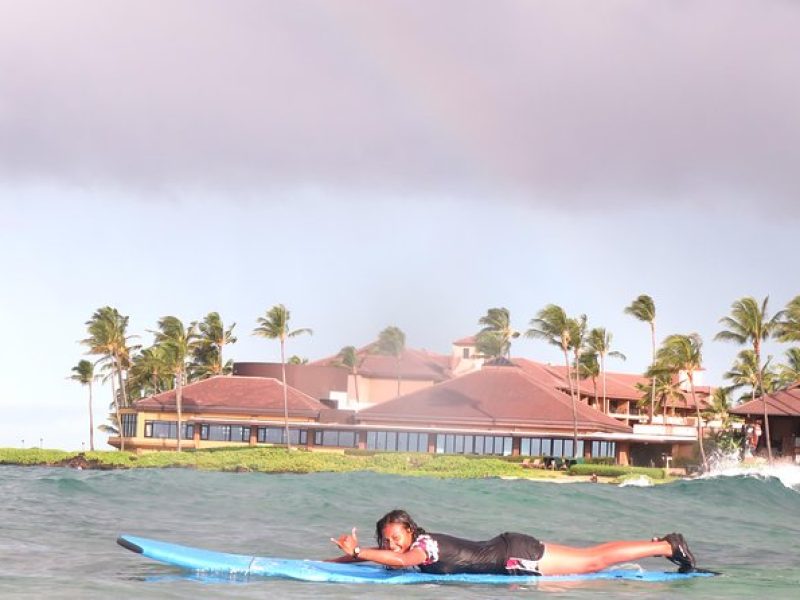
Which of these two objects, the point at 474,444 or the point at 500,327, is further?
the point at 500,327

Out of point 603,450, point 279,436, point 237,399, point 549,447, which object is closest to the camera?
point 549,447

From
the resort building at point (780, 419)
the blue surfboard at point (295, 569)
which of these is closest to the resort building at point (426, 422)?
the resort building at point (780, 419)

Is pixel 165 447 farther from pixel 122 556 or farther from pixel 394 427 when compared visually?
pixel 122 556

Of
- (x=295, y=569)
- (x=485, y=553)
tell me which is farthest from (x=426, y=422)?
(x=295, y=569)

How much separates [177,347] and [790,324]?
43674 millimetres

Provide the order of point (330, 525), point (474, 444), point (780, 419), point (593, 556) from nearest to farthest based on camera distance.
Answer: point (593, 556) → point (330, 525) → point (474, 444) → point (780, 419)

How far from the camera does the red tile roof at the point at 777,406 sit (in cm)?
7419

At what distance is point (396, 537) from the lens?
12773 mm

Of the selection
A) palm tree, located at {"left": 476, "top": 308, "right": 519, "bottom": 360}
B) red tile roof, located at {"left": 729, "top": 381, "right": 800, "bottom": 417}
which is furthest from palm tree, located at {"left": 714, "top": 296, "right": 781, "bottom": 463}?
palm tree, located at {"left": 476, "top": 308, "right": 519, "bottom": 360}

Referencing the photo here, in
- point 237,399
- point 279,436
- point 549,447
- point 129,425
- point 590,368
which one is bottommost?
point 549,447

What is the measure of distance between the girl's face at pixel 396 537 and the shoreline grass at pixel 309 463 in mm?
45098

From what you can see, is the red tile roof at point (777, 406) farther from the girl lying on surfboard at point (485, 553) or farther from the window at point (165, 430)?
the girl lying on surfboard at point (485, 553)

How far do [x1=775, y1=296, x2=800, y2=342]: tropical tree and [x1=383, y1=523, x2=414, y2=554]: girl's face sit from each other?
227 feet

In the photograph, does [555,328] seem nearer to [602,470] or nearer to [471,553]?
[602,470]
